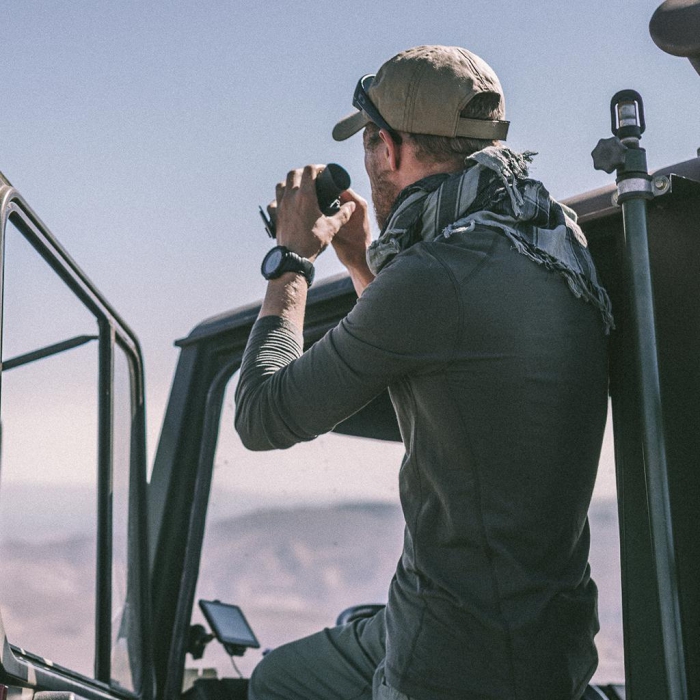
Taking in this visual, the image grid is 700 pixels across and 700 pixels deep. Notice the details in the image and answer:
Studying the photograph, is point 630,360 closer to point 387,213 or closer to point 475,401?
point 475,401

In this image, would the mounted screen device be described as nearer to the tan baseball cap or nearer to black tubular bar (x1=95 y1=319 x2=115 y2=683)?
black tubular bar (x1=95 y1=319 x2=115 y2=683)

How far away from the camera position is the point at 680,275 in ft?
5.60

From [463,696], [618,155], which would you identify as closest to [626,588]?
[463,696]

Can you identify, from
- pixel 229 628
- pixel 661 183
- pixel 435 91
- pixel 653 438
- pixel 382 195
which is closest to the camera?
pixel 653 438

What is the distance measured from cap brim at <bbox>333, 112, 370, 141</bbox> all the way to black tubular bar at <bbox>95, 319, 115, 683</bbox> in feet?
2.34

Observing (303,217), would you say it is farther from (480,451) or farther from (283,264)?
(480,451)

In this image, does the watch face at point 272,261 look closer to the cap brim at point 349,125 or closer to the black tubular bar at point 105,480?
the cap brim at point 349,125

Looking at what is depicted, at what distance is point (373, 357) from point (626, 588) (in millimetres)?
A: 549

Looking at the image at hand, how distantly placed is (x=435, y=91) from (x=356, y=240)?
516 mm

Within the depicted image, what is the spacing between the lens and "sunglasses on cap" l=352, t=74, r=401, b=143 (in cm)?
185

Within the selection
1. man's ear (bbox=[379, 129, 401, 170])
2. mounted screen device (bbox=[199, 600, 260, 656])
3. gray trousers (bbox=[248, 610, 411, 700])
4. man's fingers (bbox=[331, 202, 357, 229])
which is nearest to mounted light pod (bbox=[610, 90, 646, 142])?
man's ear (bbox=[379, 129, 401, 170])

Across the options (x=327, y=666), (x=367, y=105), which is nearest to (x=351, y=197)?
(x=367, y=105)

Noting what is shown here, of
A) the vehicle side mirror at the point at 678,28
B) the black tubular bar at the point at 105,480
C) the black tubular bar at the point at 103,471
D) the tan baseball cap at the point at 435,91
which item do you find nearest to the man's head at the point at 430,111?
the tan baseball cap at the point at 435,91

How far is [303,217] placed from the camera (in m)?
2.06
